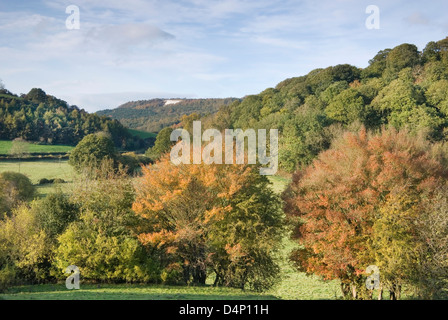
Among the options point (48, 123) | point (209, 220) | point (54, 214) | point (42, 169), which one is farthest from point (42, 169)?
point (209, 220)

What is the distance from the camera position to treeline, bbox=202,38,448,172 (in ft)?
244

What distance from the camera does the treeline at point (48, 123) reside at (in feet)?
383

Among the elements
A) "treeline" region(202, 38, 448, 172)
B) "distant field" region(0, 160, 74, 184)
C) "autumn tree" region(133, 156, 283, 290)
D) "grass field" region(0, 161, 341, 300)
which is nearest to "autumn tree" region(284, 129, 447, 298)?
"autumn tree" region(133, 156, 283, 290)

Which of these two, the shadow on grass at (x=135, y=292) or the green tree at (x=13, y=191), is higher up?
the green tree at (x=13, y=191)

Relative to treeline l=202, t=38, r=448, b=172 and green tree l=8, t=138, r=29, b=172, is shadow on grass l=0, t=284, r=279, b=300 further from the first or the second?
green tree l=8, t=138, r=29, b=172

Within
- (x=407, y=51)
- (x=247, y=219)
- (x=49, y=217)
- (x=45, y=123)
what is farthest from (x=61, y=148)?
(x=407, y=51)

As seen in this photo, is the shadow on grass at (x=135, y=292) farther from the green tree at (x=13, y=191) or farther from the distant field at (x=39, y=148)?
the distant field at (x=39, y=148)

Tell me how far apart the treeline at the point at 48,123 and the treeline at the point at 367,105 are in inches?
1887

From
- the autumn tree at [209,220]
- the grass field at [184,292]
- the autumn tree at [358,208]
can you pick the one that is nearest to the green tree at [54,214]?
the grass field at [184,292]

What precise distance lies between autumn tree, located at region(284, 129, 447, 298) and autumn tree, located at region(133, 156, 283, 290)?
2.96 metres

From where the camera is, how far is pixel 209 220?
1107 inches
